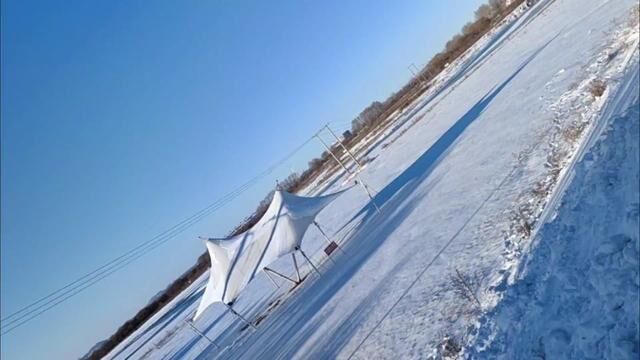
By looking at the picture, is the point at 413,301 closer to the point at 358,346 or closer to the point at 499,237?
the point at 358,346

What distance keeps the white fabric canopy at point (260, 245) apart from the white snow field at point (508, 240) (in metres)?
A: 2.21

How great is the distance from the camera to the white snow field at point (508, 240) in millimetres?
7141

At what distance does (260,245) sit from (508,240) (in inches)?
598

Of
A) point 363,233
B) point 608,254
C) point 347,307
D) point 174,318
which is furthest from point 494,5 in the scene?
point 608,254

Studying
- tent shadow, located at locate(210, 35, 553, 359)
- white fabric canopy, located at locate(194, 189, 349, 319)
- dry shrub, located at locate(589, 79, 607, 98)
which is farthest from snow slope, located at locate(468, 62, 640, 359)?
white fabric canopy, located at locate(194, 189, 349, 319)

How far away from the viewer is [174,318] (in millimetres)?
53031

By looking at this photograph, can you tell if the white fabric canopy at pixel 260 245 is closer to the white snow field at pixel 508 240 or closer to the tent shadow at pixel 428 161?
the white snow field at pixel 508 240

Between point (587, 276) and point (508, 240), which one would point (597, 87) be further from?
point (587, 276)

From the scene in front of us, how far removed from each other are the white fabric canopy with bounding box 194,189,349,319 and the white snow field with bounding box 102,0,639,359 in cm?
221

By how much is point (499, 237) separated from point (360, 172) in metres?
36.4

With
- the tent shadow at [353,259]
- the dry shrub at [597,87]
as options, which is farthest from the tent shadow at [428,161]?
the dry shrub at [597,87]

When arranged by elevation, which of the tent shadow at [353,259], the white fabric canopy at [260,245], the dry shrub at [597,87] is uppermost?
the white fabric canopy at [260,245]

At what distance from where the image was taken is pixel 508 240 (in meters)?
11.1

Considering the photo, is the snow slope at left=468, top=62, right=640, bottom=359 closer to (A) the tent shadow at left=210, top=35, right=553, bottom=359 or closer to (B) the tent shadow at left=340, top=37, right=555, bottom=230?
(A) the tent shadow at left=210, top=35, right=553, bottom=359
